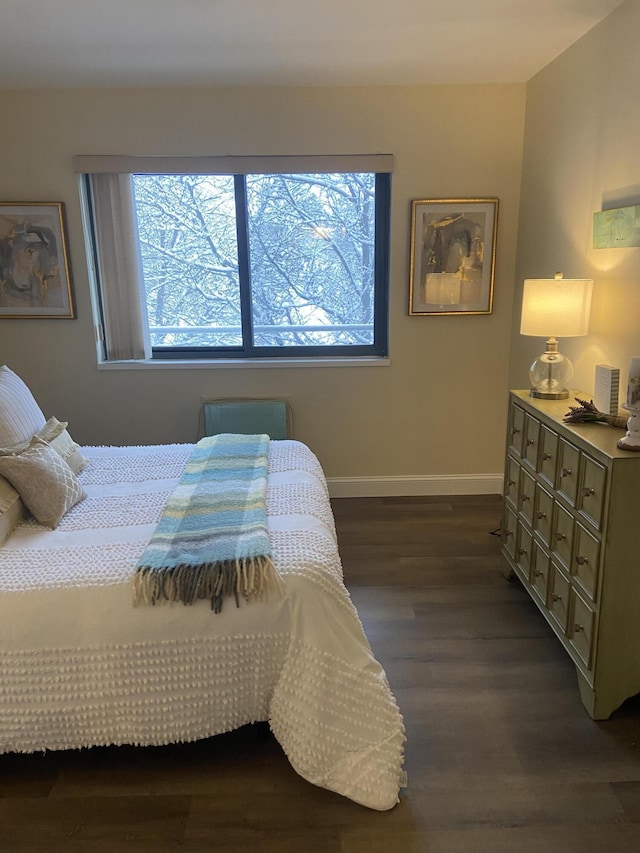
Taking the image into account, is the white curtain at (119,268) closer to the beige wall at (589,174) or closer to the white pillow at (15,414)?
the white pillow at (15,414)

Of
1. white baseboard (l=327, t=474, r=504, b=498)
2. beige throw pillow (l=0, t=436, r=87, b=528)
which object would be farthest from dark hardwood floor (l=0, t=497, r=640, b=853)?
white baseboard (l=327, t=474, r=504, b=498)

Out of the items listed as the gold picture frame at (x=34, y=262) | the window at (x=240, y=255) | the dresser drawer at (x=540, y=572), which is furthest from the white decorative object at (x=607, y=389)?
the gold picture frame at (x=34, y=262)

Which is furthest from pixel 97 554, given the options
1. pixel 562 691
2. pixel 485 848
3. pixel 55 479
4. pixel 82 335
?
pixel 82 335

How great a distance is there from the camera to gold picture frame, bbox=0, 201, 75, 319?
3.54m

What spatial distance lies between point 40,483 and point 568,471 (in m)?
1.89

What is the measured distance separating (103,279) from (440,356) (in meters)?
2.09

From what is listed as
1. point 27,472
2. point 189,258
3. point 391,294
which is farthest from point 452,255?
point 27,472

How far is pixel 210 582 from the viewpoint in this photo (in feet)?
5.82

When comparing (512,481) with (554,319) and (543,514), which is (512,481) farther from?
(554,319)

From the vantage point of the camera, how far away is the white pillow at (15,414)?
2.41m

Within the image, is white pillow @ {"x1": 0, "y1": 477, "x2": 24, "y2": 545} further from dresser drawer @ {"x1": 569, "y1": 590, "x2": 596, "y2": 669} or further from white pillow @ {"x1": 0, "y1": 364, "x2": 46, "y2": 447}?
dresser drawer @ {"x1": 569, "y1": 590, "x2": 596, "y2": 669}

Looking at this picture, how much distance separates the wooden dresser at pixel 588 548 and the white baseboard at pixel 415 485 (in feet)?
4.64

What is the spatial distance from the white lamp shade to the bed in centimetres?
149

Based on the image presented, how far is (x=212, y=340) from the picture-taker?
3.92 meters
